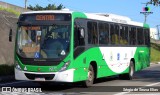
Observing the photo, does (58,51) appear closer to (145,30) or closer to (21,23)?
(21,23)

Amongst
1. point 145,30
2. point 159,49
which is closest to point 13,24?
point 145,30

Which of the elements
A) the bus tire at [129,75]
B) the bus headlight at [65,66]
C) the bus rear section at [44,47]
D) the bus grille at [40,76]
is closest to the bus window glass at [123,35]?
the bus tire at [129,75]

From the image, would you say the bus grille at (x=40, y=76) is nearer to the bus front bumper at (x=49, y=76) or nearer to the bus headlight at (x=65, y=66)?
the bus front bumper at (x=49, y=76)

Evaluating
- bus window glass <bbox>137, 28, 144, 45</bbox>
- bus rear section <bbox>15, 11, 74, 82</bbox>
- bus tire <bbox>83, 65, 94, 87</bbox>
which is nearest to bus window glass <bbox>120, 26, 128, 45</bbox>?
bus window glass <bbox>137, 28, 144, 45</bbox>

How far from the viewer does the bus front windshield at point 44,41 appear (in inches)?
585

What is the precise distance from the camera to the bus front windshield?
14.9m

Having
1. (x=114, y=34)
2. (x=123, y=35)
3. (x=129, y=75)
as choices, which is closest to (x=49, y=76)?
(x=114, y=34)

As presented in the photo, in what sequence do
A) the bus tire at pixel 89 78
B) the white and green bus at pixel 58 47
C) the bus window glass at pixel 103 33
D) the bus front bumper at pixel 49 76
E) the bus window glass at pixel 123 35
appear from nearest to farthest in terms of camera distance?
the bus front bumper at pixel 49 76
the white and green bus at pixel 58 47
the bus tire at pixel 89 78
the bus window glass at pixel 103 33
the bus window glass at pixel 123 35

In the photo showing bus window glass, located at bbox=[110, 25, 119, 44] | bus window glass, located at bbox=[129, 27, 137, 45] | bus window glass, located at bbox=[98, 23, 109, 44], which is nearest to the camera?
bus window glass, located at bbox=[98, 23, 109, 44]

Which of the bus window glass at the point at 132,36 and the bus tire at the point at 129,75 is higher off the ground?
the bus window glass at the point at 132,36

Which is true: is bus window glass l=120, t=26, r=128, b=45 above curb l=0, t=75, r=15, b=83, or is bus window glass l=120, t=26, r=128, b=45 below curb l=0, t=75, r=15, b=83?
above

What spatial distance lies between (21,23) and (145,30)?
10.3m

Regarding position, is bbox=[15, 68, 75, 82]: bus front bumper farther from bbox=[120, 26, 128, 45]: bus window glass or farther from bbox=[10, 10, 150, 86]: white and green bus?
bbox=[120, 26, 128, 45]: bus window glass

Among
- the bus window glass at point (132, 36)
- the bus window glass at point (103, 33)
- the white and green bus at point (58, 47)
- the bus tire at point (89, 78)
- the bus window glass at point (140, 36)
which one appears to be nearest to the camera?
the white and green bus at point (58, 47)
